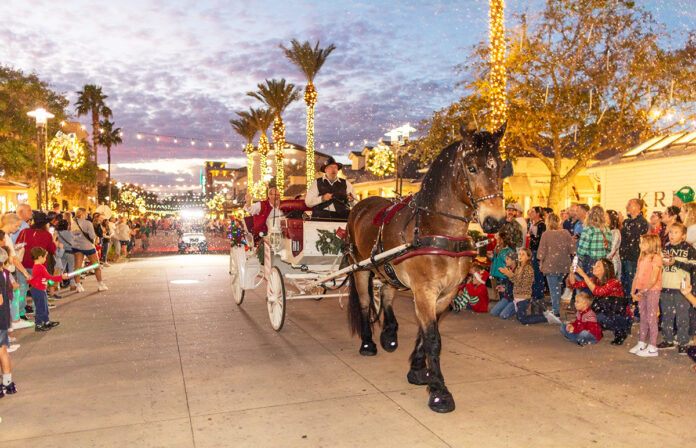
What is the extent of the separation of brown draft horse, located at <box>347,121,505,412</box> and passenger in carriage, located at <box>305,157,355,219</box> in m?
1.91

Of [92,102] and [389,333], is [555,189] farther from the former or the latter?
[92,102]

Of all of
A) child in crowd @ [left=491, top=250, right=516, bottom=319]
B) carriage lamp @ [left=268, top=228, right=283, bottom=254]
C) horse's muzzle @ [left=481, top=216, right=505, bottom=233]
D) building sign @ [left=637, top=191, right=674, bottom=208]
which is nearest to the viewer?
horse's muzzle @ [left=481, top=216, right=505, bottom=233]

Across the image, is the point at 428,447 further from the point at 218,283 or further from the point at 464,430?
the point at 218,283

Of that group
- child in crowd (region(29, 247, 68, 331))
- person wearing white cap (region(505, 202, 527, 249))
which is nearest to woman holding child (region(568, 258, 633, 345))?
person wearing white cap (region(505, 202, 527, 249))

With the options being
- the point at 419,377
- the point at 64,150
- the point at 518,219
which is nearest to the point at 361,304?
the point at 419,377

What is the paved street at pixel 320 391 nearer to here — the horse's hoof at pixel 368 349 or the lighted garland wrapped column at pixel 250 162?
the horse's hoof at pixel 368 349

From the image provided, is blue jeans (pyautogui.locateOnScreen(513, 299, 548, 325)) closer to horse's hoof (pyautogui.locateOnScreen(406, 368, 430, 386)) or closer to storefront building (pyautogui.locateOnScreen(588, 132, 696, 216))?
horse's hoof (pyautogui.locateOnScreen(406, 368, 430, 386))

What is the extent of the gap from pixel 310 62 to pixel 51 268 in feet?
73.8

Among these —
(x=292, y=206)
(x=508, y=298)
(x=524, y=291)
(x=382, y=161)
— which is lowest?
(x=508, y=298)

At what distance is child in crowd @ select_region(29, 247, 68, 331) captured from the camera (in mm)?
7500

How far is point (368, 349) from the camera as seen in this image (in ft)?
20.7

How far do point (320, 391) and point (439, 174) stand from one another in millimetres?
2384

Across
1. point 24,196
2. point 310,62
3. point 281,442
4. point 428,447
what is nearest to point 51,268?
point 281,442

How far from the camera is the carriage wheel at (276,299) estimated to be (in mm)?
7465
